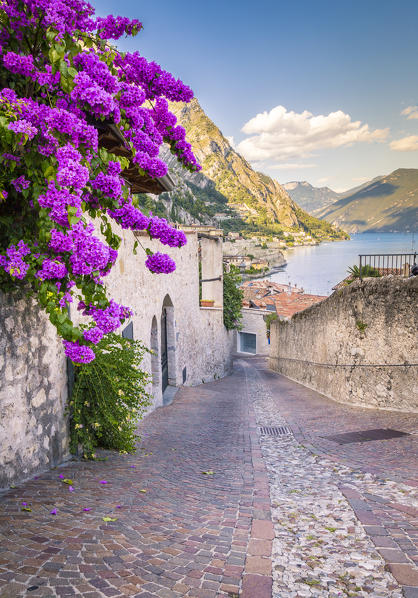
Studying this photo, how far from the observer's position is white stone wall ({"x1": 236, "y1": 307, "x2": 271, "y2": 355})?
138 ft

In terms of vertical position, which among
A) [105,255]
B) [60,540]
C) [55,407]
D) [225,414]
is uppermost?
[105,255]

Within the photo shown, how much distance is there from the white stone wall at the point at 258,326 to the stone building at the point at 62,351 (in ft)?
77.3

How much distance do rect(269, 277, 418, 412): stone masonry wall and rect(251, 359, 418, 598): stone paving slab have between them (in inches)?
17.8

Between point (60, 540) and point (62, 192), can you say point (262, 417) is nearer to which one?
point (60, 540)

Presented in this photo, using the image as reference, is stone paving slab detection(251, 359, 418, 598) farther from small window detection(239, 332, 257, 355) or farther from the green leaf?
small window detection(239, 332, 257, 355)

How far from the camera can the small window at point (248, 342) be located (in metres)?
44.0

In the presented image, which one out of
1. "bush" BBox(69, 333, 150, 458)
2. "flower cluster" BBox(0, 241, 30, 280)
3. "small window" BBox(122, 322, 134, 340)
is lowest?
"bush" BBox(69, 333, 150, 458)

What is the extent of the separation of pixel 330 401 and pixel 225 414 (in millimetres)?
3084

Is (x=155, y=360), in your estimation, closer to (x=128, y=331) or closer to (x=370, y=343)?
(x=128, y=331)

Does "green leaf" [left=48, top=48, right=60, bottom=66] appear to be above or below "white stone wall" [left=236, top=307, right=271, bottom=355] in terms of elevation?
above

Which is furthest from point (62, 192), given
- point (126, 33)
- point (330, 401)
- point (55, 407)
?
point (330, 401)

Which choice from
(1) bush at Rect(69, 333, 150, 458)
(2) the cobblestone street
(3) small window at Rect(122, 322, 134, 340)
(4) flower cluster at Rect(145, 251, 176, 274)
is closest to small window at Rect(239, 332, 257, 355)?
(3) small window at Rect(122, 322, 134, 340)

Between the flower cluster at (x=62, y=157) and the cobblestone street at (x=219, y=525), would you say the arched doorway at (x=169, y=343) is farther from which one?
the flower cluster at (x=62, y=157)

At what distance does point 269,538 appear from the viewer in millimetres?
3236
